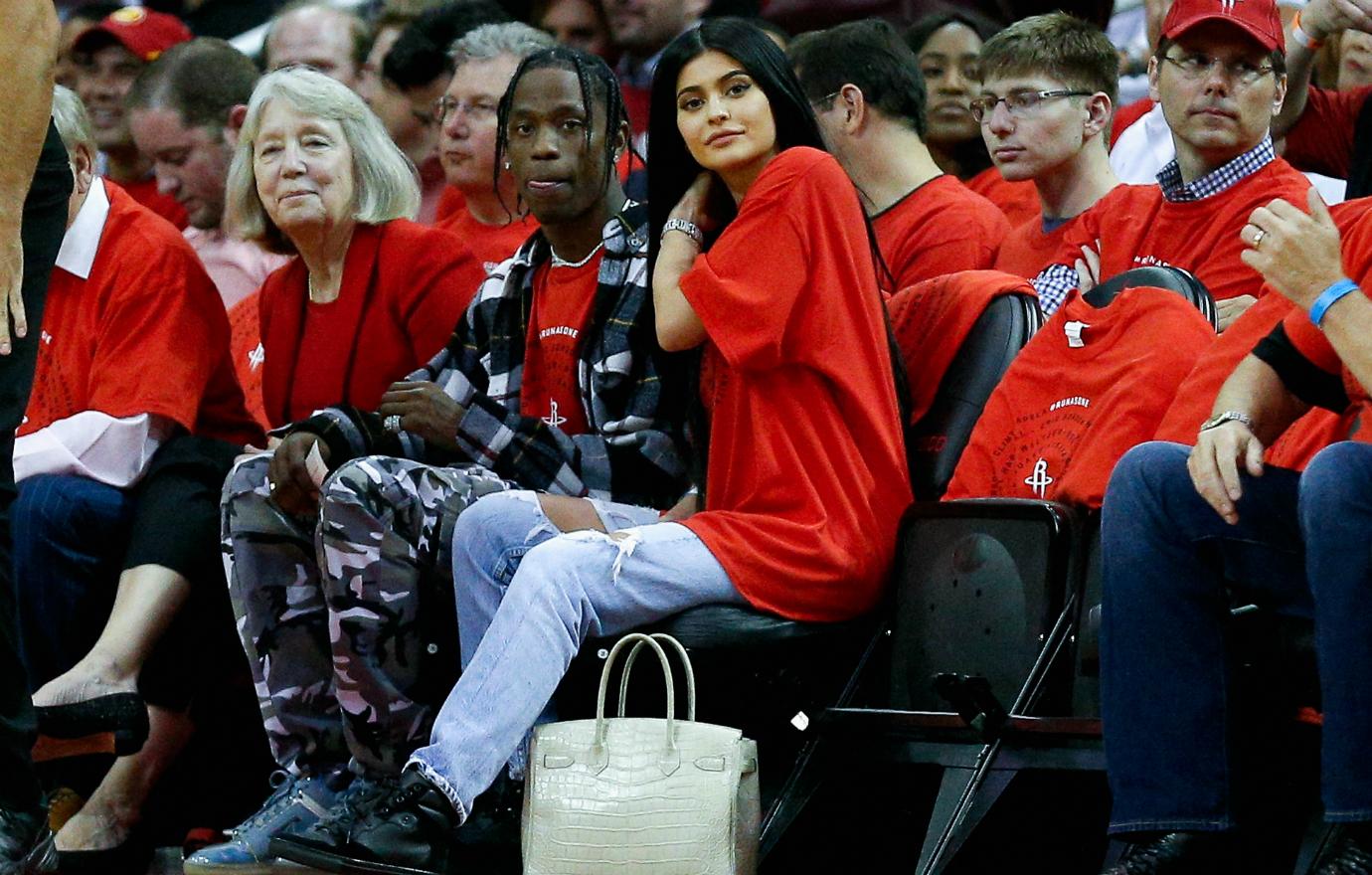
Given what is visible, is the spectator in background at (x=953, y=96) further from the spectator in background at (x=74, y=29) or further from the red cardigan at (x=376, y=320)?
the spectator in background at (x=74, y=29)

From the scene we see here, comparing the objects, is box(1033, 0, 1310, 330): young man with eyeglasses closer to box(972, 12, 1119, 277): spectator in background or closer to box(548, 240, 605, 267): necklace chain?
box(972, 12, 1119, 277): spectator in background

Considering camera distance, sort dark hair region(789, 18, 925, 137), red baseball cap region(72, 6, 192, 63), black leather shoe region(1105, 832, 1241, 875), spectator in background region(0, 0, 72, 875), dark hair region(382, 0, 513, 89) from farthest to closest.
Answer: red baseball cap region(72, 6, 192, 63) → dark hair region(382, 0, 513, 89) → dark hair region(789, 18, 925, 137) → spectator in background region(0, 0, 72, 875) → black leather shoe region(1105, 832, 1241, 875)

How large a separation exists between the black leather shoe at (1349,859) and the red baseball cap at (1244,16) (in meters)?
2.01

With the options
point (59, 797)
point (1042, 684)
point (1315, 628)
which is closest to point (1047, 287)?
point (1042, 684)

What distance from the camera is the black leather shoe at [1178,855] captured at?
299 cm

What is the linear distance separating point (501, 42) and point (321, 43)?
169 cm

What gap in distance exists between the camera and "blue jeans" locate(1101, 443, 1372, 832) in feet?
9.87

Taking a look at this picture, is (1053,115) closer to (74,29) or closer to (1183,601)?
(1183,601)

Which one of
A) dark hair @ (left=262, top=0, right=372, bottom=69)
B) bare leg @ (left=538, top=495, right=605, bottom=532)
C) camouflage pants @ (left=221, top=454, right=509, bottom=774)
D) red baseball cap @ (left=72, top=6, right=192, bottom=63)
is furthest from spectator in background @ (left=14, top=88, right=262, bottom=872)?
red baseball cap @ (left=72, top=6, right=192, bottom=63)

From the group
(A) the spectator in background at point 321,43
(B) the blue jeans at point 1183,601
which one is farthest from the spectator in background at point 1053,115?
(A) the spectator in background at point 321,43

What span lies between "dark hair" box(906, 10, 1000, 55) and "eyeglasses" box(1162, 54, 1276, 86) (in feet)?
5.86

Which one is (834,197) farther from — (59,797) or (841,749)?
(59,797)

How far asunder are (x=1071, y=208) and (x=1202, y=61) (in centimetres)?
60

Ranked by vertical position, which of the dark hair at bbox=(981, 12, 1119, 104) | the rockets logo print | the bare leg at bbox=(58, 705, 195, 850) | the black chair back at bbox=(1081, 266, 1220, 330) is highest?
the dark hair at bbox=(981, 12, 1119, 104)
